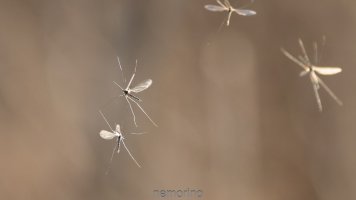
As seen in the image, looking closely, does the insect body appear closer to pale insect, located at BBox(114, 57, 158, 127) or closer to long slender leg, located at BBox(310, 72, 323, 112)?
pale insect, located at BBox(114, 57, 158, 127)

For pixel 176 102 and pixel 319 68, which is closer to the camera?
pixel 319 68

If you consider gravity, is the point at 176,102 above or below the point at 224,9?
below

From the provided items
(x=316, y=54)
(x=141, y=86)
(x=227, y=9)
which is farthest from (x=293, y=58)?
(x=141, y=86)

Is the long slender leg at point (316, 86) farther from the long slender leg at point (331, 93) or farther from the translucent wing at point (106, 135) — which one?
the translucent wing at point (106, 135)

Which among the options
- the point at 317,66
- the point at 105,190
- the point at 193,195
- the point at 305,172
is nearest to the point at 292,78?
the point at 317,66

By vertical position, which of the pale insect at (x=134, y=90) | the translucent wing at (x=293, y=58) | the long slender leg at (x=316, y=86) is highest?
the translucent wing at (x=293, y=58)

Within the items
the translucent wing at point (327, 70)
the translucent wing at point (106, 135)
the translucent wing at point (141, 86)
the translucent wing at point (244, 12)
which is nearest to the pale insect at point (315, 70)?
the translucent wing at point (327, 70)

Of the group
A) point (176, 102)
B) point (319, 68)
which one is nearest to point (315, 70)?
point (319, 68)

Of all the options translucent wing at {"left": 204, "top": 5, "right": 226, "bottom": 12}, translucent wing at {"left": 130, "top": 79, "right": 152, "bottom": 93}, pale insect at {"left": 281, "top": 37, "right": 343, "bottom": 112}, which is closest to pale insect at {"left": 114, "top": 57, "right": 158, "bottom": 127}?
translucent wing at {"left": 130, "top": 79, "right": 152, "bottom": 93}

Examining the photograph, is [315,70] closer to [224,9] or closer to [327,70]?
[327,70]
